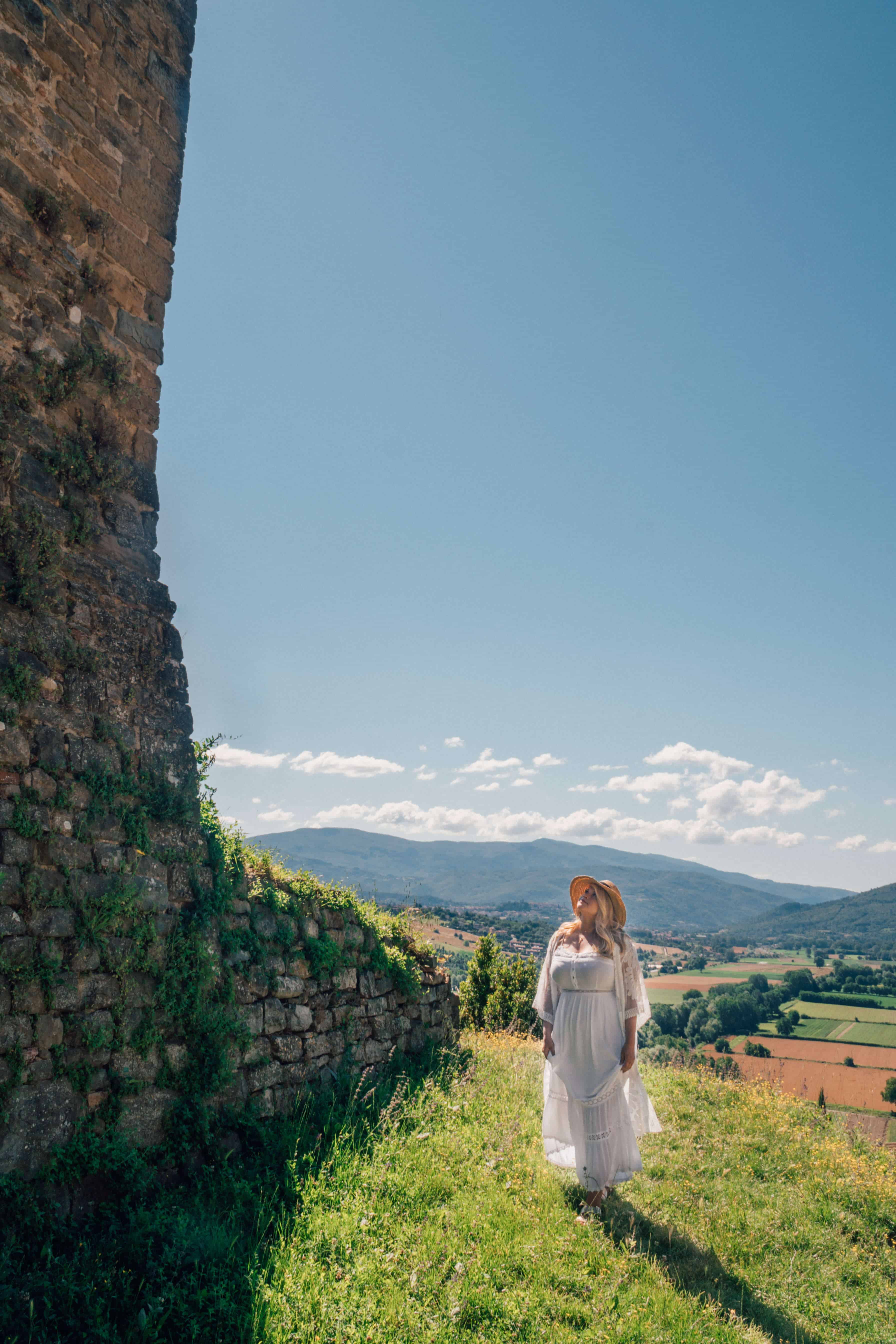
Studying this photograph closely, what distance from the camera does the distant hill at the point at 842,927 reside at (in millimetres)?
90625

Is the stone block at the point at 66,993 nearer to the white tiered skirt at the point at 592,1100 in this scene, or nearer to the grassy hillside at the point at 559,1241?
the grassy hillside at the point at 559,1241

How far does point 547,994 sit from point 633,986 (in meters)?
0.66

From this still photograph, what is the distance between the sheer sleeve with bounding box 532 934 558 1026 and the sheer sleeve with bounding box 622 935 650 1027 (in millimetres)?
534

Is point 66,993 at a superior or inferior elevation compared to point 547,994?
superior

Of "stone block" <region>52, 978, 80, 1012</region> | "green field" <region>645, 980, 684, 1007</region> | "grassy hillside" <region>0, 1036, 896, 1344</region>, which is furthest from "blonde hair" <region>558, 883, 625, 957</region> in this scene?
"green field" <region>645, 980, 684, 1007</region>

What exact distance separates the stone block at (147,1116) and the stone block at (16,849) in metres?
1.52

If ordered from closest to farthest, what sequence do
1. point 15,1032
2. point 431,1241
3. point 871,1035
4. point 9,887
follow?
→ point 15,1032
point 9,887
point 431,1241
point 871,1035

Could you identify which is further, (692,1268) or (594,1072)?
(594,1072)

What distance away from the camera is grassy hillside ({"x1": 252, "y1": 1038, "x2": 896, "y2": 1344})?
3.48m

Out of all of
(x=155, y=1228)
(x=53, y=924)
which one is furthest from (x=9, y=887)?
(x=155, y=1228)

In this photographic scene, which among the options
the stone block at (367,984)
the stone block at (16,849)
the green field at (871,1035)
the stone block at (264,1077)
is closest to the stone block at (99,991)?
the stone block at (16,849)

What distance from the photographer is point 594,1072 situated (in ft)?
16.5

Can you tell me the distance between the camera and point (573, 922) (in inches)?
217

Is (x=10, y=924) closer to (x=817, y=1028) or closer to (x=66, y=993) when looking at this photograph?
(x=66, y=993)
